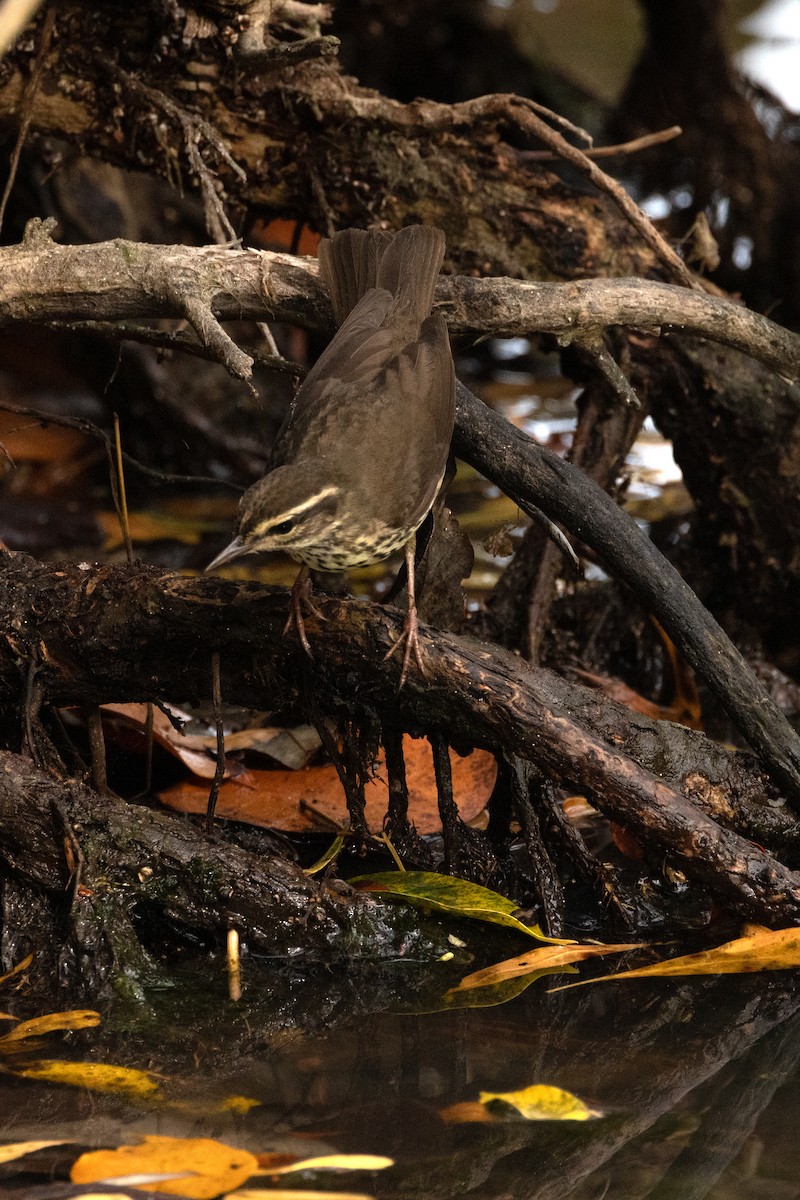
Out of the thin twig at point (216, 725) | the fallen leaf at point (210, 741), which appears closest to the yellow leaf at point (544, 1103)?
the thin twig at point (216, 725)

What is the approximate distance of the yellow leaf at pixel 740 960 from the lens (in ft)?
10.5

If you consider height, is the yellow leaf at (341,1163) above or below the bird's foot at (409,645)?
below

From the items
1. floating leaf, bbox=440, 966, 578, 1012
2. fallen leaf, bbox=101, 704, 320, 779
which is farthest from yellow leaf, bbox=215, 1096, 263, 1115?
fallen leaf, bbox=101, 704, 320, 779

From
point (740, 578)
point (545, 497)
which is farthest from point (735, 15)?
point (545, 497)

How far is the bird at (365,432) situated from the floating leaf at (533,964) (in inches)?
31.2

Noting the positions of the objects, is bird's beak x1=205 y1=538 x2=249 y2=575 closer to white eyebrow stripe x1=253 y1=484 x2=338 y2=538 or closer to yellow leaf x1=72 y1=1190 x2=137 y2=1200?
white eyebrow stripe x1=253 y1=484 x2=338 y2=538

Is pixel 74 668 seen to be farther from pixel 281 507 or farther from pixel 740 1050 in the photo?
pixel 740 1050

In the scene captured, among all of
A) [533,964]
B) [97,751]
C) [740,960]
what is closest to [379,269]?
[97,751]

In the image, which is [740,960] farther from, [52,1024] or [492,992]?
[52,1024]

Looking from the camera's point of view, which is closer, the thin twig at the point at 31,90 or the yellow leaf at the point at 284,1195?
the yellow leaf at the point at 284,1195

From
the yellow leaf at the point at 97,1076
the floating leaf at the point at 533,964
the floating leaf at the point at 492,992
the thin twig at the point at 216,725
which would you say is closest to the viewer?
the yellow leaf at the point at 97,1076

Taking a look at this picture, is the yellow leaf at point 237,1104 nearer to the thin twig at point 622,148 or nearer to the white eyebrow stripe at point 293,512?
the white eyebrow stripe at point 293,512

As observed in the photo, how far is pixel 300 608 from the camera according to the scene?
343cm

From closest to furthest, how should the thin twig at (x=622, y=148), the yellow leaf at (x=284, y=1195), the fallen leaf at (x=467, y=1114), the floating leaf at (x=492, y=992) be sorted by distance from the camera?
the yellow leaf at (x=284, y=1195) → the fallen leaf at (x=467, y=1114) → the floating leaf at (x=492, y=992) → the thin twig at (x=622, y=148)
